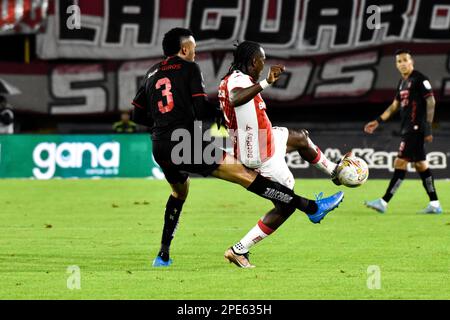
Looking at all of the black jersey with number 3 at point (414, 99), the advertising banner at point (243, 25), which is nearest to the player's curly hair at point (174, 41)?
the black jersey with number 3 at point (414, 99)

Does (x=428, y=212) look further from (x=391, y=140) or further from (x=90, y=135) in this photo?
(x=90, y=135)

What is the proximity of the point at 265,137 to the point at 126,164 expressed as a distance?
16620 millimetres

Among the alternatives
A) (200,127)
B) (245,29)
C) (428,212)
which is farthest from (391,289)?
(245,29)

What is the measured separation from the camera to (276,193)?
31.6ft

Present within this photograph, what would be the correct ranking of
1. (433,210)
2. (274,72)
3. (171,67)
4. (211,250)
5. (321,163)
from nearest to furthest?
(274,72) → (171,67) → (321,163) → (211,250) → (433,210)

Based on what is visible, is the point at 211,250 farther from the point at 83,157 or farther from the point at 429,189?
the point at 83,157

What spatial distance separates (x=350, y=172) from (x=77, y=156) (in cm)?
1644

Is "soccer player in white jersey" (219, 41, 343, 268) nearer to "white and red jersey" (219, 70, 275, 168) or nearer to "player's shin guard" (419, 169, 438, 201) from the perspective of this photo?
"white and red jersey" (219, 70, 275, 168)

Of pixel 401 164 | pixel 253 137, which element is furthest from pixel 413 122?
pixel 253 137

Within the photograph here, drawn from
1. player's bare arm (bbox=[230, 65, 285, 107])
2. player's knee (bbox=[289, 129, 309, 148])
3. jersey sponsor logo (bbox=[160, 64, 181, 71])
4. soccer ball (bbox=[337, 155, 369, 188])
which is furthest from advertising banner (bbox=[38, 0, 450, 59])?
player's bare arm (bbox=[230, 65, 285, 107])

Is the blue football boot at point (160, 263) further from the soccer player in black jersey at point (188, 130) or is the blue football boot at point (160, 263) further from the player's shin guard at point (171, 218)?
the soccer player in black jersey at point (188, 130)

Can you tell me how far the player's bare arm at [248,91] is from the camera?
9242 mm

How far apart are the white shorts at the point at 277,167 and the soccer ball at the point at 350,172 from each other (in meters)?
0.82

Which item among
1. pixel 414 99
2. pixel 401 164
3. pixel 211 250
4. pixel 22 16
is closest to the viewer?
pixel 211 250
